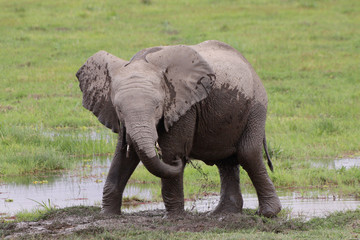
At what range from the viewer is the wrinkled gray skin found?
20.1 ft

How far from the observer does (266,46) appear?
1845 centimetres

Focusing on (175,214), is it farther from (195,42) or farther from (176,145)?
(195,42)

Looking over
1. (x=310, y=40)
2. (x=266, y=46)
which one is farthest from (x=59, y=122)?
(x=310, y=40)

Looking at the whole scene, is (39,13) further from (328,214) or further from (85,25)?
(328,214)

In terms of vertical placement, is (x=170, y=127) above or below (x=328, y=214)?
above

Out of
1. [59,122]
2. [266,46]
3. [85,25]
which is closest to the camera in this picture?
[59,122]

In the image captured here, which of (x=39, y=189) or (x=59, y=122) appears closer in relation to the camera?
(x=39, y=189)

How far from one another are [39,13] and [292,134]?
12.4 metres

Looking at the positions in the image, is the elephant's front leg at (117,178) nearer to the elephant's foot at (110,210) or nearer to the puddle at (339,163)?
the elephant's foot at (110,210)

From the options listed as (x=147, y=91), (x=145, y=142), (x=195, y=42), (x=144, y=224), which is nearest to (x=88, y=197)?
(x=144, y=224)

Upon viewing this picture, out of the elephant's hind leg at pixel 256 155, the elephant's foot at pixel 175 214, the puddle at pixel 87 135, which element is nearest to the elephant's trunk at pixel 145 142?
the elephant's foot at pixel 175 214

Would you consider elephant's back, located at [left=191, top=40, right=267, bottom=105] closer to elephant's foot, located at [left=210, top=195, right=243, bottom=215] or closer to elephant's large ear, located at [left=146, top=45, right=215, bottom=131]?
elephant's large ear, located at [left=146, top=45, right=215, bottom=131]

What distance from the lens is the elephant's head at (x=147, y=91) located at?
5.94 meters

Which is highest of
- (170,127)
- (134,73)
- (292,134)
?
(134,73)
